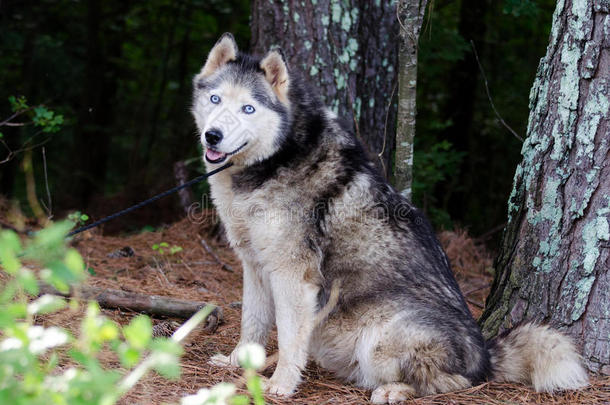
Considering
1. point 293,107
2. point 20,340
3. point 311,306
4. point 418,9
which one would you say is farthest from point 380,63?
point 20,340

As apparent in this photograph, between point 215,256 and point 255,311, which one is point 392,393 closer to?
point 255,311

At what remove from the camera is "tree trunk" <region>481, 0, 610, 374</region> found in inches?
130

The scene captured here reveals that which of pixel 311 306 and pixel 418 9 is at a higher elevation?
pixel 418 9

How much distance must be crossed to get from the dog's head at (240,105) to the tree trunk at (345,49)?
1.22m

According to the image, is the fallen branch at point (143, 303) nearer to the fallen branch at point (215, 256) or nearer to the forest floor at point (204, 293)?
the forest floor at point (204, 293)

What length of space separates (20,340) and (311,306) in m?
Result: 1.87

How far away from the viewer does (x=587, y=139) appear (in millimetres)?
3318

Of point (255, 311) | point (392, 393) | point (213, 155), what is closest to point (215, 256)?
point (255, 311)

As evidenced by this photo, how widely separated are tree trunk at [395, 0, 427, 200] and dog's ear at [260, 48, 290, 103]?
1.17m

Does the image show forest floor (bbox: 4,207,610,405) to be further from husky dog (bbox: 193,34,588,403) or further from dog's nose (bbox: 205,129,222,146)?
dog's nose (bbox: 205,129,222,146)

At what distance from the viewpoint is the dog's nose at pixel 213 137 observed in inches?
125

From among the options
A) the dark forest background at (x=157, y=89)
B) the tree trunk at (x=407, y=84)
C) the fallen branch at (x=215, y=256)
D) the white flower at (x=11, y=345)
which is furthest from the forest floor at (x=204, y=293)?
the dark forest background at (x=157, y=89)

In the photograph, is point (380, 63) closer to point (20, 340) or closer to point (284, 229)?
point (284, 229)

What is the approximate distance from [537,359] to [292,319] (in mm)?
1316
